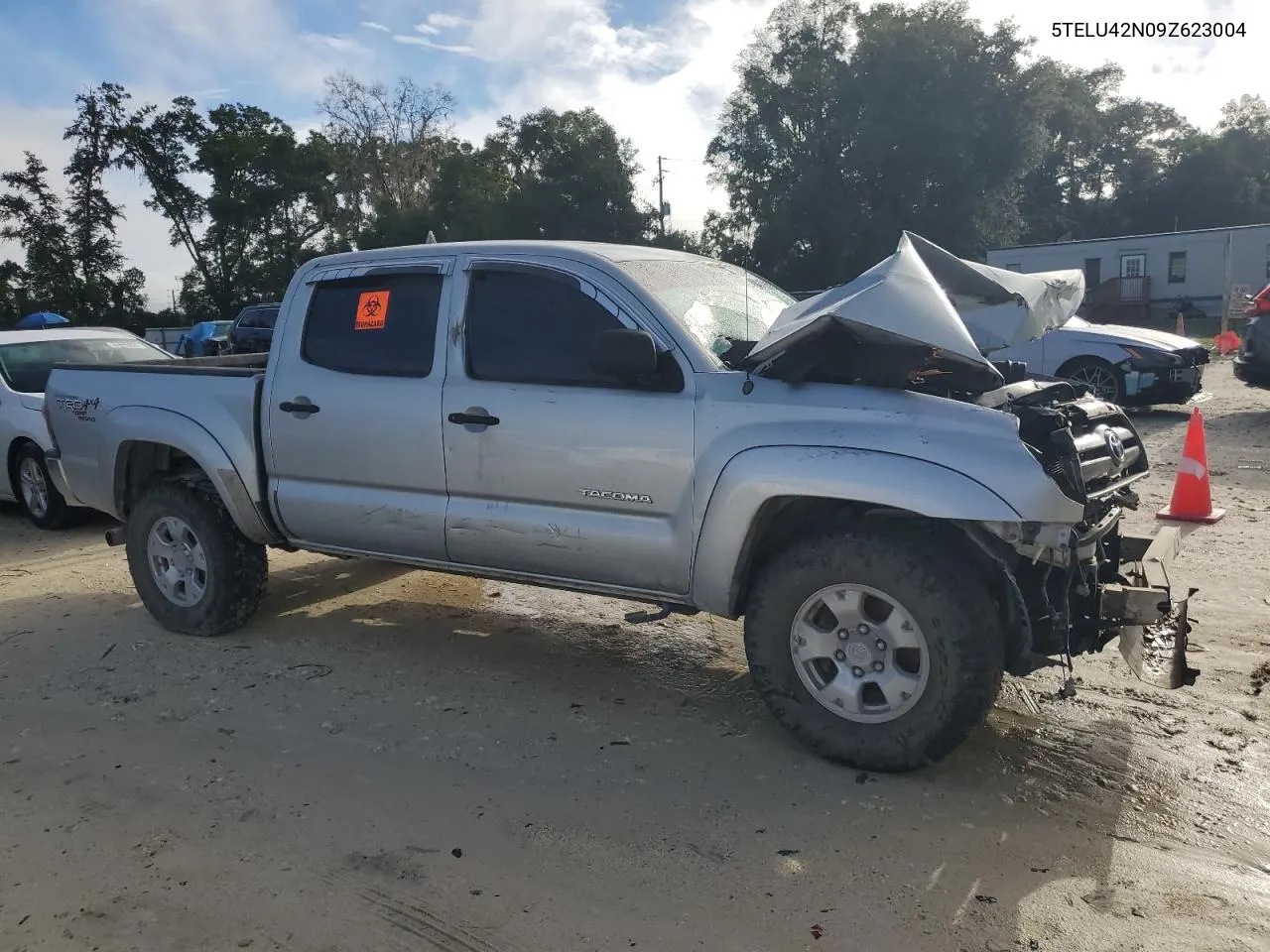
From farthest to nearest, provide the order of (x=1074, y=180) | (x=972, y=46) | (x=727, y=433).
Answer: (x=1074, y=180) < (x=972, y=46) < (x=727, y=433)

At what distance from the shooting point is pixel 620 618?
18.5ft

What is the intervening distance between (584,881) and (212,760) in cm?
178

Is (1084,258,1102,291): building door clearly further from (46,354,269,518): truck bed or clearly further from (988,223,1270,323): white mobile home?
(46,354,269,518): truck bed

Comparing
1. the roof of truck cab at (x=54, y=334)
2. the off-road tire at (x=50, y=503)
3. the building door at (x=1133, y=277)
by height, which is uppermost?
the building door at (x=1133, y=277)

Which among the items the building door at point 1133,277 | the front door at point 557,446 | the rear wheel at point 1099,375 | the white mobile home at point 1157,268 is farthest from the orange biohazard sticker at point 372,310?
the building door at point 1133,277

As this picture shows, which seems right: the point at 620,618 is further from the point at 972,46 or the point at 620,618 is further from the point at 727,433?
the point at 972,46

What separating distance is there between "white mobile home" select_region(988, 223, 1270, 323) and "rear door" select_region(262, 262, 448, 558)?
1277 inches

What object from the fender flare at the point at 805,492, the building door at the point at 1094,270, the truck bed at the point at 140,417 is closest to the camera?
the fender flare at the point at 805,492

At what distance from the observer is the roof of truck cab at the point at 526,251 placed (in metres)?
4.41

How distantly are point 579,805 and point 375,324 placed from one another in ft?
8.24

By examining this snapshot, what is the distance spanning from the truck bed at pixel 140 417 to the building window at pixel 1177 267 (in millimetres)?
36302

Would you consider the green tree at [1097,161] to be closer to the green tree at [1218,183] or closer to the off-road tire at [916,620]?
the green tree at [1218,183]

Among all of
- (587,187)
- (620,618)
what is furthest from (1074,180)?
(620,618)

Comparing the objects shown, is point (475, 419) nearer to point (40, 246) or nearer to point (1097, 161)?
point (40, 246)
